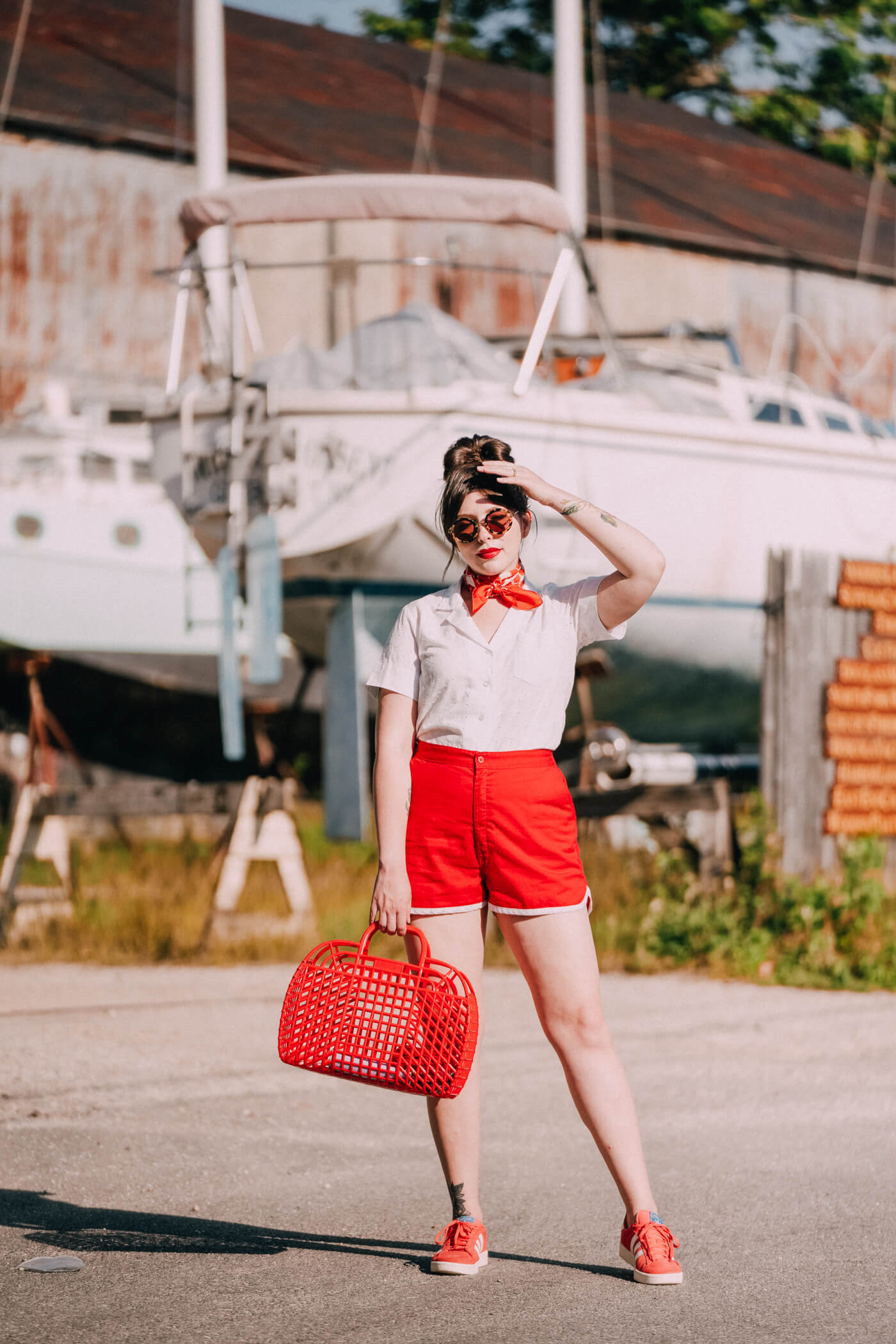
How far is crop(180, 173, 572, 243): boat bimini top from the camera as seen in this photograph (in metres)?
11.2

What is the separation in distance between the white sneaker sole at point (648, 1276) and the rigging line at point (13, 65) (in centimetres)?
1707

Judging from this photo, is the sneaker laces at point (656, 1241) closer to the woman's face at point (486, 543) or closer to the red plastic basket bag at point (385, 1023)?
the red plastic basket bag at point (385, 1023)

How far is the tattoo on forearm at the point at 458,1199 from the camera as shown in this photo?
160 inches

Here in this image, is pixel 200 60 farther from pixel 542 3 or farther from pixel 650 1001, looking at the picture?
pixel 542 3

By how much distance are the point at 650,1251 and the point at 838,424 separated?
11172 millimetres

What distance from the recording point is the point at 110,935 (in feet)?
31.3

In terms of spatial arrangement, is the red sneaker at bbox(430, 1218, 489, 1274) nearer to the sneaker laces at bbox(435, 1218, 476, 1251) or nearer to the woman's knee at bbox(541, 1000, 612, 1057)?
the sneaker laces at bbox(435, 1218, 476, 1251)

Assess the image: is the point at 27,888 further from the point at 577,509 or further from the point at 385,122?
the point at 385,122

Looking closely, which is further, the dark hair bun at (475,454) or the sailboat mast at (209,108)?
the sailboat mast at (209,108)

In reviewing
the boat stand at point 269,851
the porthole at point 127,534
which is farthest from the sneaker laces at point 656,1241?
the porthole at point 127,534

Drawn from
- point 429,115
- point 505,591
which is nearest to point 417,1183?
point 505,591

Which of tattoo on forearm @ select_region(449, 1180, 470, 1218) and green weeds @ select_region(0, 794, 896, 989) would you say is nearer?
tattoo on forearm @ select_region(449, 1180, 470, 1218)

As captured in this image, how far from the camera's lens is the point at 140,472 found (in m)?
17.1

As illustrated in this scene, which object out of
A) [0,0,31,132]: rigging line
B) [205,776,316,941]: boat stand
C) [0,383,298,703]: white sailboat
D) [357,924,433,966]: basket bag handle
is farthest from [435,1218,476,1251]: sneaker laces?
[0,0,31,132]: rigging line
